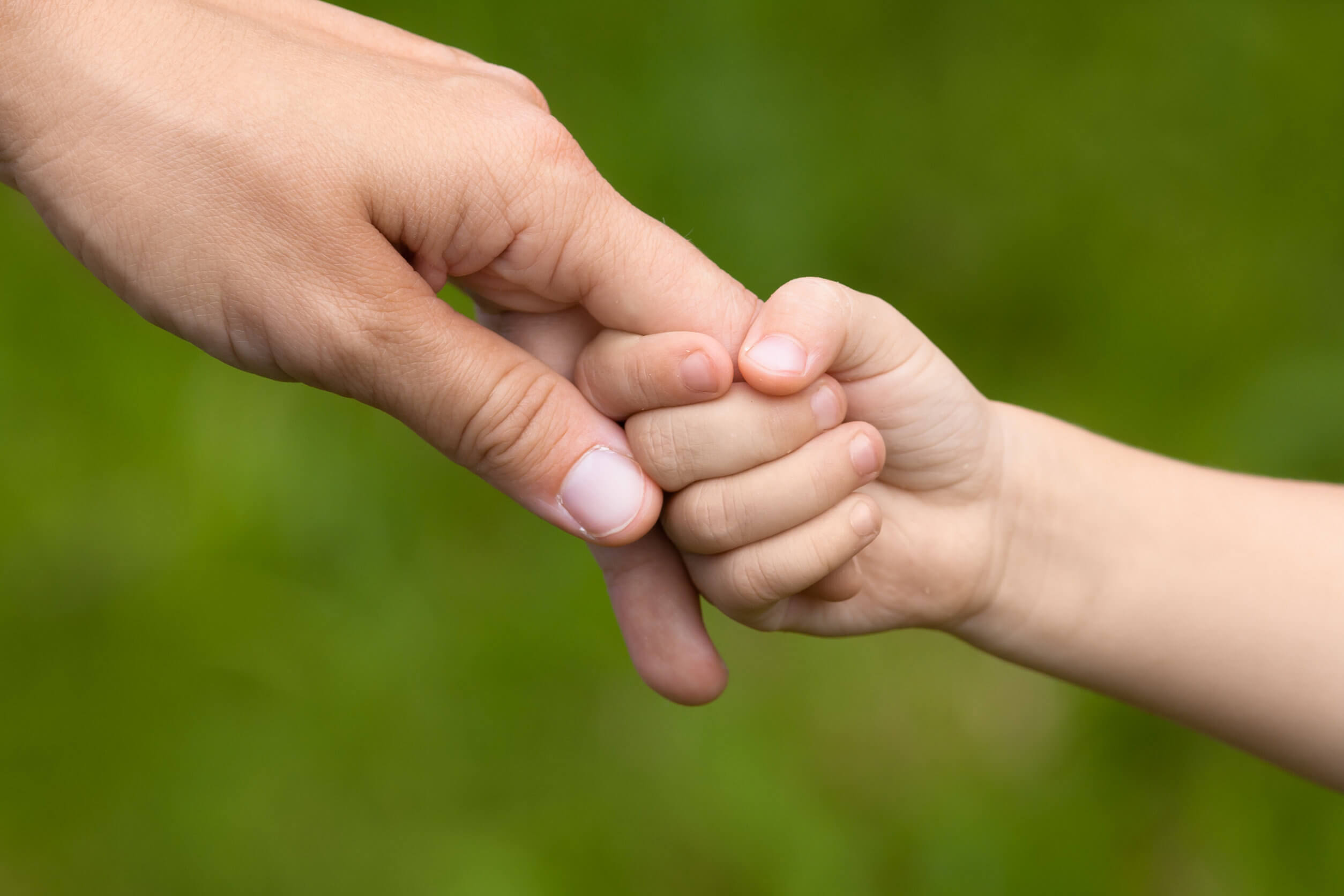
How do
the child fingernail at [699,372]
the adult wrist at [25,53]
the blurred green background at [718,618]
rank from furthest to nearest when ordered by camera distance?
the blurred green background at [718,618] → the child fingernail at [699,372] → the adult wrist at [25,53]

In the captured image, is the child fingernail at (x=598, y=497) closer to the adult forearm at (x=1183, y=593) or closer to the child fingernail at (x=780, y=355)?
the child fingernail at (x=780, y=355)

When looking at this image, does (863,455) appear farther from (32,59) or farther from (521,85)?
(32,59)

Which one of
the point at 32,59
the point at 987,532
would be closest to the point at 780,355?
the point at 987,532

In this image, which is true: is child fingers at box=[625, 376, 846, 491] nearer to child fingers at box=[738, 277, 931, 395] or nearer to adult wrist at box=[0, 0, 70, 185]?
child fingers at box=[738, 277, 931, 395]

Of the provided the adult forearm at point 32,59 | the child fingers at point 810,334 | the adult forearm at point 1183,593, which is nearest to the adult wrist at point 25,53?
the adult forearm at point 32,59

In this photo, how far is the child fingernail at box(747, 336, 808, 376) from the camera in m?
1.11

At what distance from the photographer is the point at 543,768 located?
1.92 meters

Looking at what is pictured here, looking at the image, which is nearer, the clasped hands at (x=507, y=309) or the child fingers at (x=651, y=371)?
the clasped hands at (x=507, y=309)

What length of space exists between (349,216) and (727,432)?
419mm

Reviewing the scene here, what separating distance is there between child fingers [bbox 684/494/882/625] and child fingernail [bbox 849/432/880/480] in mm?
32

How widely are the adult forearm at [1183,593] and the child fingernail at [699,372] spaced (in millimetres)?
454

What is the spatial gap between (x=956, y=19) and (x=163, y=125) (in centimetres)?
200

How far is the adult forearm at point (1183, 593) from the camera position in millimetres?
1206

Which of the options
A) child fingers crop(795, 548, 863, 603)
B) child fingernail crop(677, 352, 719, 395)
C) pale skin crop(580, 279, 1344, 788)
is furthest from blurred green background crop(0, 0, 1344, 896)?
child fingernail crop(677, 352, 719, 395)
